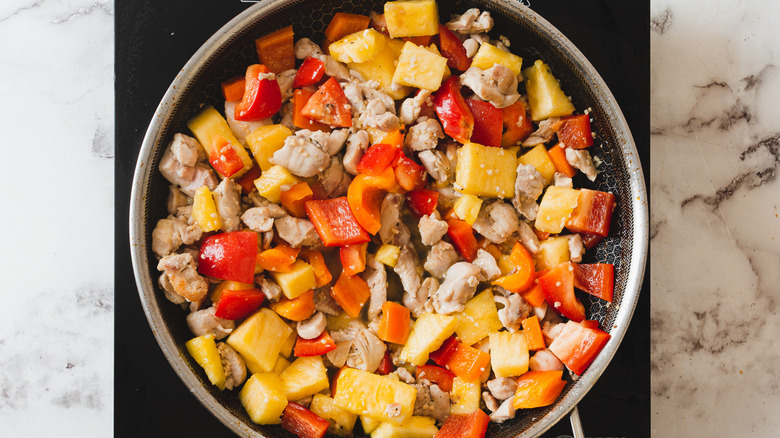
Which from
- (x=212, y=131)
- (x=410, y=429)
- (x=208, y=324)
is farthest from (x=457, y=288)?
(x=212, y=131)

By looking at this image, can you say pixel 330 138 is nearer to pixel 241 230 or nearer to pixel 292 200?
pixel 292 200

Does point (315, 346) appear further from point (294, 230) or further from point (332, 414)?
point (294, 230)

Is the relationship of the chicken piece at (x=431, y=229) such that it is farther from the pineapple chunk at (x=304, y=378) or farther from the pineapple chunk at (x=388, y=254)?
the pineapple chunk at (x=304, y=378)

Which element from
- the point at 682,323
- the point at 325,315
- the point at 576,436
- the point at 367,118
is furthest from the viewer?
the point at 682,323

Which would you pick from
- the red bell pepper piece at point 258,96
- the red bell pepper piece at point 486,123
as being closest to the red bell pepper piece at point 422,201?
the red bell pepper piece at point 486,123

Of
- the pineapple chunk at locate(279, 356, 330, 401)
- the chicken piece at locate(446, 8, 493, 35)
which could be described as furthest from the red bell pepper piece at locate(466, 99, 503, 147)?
the pineapple chunk at locate(279, 356, 330, 401)

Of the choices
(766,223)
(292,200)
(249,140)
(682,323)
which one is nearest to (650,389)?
(682,323)

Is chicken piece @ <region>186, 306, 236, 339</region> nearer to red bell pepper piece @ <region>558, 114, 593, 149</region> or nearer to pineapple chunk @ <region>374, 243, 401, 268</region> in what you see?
pineapple chunk @ <region>374, 243, 401, 268</region>
